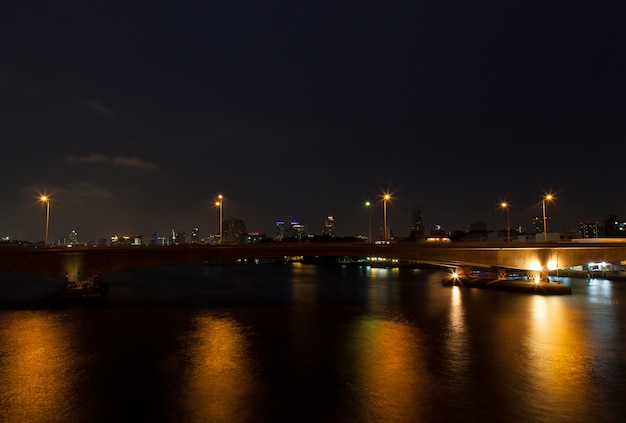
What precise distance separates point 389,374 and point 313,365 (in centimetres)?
458

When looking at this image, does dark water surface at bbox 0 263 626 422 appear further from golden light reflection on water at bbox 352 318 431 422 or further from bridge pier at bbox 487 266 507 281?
bridge pier at bbox 487 266 507 281

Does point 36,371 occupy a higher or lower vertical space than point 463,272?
lower

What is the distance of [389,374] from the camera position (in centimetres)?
2356

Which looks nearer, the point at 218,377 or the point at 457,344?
the point at 218,377

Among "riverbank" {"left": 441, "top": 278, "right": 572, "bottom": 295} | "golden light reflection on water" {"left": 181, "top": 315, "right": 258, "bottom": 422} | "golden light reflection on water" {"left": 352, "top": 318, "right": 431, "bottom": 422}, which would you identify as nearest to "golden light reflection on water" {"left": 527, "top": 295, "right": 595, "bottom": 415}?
"golden light reflection on water" {"left": 352, "top": 318, "right": 431, "bottom": 422}

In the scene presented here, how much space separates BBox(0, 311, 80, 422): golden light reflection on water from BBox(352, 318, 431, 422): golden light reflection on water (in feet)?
39.3

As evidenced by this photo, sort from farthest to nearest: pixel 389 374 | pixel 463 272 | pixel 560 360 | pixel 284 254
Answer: pixel 463 272 → pixel 284 254 → pixel 560 360 → pixel 389 374

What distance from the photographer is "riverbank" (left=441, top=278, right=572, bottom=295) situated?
60531 millimetres

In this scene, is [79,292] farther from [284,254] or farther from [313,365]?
[313,365]

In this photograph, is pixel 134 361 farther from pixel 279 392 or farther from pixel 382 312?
pixel 382 312

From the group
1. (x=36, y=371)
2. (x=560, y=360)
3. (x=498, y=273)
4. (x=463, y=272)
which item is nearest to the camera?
(x=36, y=371)

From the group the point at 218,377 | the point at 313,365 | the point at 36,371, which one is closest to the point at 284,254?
the point at 313,365

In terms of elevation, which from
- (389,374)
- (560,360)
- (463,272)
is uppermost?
(463,272)

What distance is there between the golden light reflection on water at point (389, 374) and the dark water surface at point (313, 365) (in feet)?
0.32
